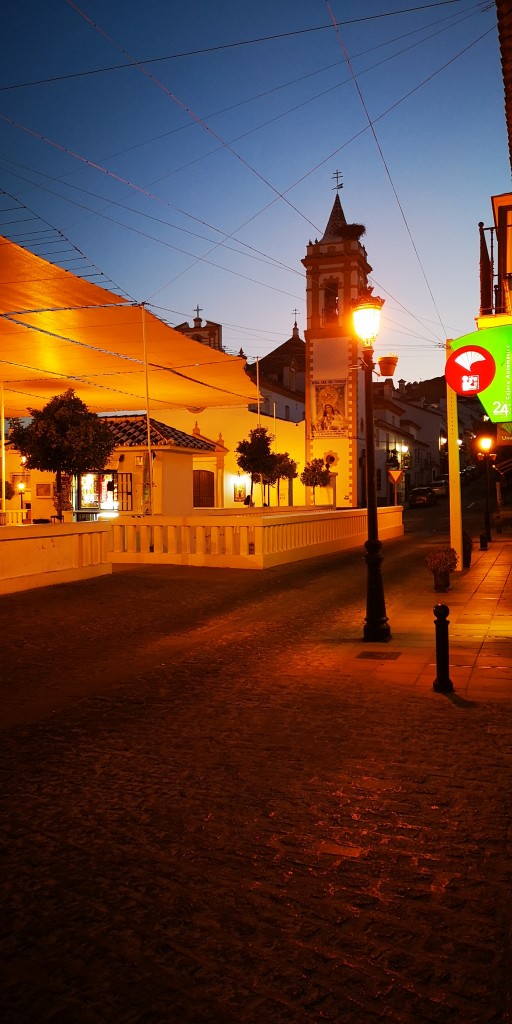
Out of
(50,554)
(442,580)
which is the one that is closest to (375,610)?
(442,580)

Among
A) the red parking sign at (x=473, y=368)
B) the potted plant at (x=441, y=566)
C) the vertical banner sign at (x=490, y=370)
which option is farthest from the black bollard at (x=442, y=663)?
the potted plant at (x=441, y=566)

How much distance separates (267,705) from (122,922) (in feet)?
11.6

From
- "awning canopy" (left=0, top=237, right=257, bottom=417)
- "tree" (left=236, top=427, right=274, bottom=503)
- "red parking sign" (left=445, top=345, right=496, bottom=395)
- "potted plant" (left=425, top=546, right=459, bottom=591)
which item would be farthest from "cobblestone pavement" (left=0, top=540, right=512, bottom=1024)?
"tree" (left=236, top=427, right=274, bottom=503)

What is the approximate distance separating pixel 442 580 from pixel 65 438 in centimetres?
918

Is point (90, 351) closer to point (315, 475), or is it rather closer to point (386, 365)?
point (386, 365)

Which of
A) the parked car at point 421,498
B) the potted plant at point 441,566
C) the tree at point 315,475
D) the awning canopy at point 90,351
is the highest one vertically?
the awning canopy at point 90,351

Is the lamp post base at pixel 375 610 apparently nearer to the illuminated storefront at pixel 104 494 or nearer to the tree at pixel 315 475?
the illuminated storefront at pixel 104 494

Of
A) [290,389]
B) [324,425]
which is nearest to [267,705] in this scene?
[324,425]

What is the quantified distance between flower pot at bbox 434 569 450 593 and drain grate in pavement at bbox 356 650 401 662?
5189mm

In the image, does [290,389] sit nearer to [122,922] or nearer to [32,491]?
[32,491]

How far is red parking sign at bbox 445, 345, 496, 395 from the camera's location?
30.4 feet

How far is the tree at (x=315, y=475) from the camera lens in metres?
44.8

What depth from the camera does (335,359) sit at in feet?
156

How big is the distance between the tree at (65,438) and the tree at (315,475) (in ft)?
90.7
